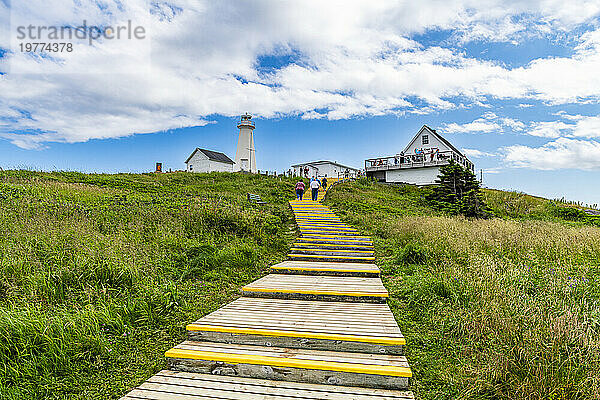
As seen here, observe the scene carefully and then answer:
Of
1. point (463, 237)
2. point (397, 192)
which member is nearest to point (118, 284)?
point (463, 237)

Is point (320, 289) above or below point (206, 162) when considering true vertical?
below

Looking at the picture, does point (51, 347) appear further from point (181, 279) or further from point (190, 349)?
point (181, 279)

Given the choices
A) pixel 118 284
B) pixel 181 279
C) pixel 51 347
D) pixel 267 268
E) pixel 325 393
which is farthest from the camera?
pixel 267 268

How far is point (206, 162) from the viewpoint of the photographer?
1946 inches

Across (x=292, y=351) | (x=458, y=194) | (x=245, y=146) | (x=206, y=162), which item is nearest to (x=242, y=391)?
(x=292, y=351)

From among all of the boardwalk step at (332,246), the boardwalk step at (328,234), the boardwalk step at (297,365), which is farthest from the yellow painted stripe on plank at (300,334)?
the boardwalk step at (328,234)

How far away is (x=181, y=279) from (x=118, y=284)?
45.9 inches

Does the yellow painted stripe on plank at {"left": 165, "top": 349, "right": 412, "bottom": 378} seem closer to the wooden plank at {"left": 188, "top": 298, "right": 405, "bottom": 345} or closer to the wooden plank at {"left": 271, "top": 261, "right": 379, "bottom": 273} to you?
the wooden plank at {"left": 188, "top": 298, "right": 405, "bottom": 345}

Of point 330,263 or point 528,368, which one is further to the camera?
point 330,263

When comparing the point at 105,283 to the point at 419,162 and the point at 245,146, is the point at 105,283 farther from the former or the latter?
the point at 245,146

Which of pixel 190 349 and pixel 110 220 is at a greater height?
pixel 110 220

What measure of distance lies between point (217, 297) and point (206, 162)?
45600 mm

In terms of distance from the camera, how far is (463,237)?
9656 mm

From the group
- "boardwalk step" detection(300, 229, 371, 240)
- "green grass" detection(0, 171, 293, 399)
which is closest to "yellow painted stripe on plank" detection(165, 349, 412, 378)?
"green grass" detection(0, 171, 293, 399)
